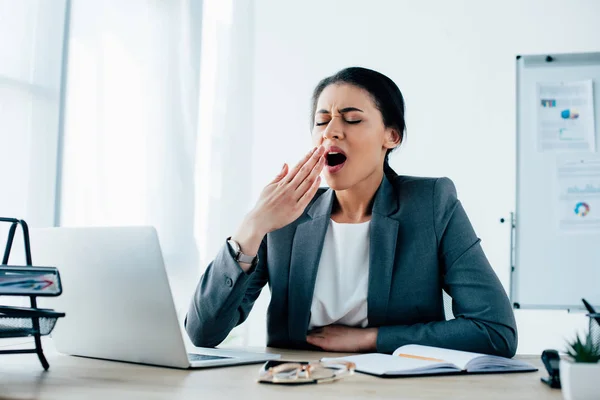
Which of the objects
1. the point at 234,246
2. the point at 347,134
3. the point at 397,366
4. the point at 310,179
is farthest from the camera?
the point at 347,134

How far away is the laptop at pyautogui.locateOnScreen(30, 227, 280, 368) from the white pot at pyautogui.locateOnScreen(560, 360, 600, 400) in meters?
0.56

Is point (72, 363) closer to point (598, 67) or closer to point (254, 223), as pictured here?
point (254, 223)

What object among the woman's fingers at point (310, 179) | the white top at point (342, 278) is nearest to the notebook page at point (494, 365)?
the white top at point (342, 278)

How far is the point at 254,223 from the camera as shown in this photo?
1440 mm

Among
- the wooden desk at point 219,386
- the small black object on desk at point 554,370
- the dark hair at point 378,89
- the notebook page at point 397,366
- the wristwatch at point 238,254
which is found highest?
the dark hair at point 378,89

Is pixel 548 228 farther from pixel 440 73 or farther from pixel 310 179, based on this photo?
pixel 310 179

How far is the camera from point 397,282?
1563 millimetres

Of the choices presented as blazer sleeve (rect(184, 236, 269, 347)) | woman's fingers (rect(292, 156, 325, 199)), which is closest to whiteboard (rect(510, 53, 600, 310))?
woman's fingers (rect(292, 156, 325, 199))

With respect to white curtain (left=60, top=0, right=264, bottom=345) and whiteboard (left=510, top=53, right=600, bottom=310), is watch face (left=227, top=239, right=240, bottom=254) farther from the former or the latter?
whiteboard (left=510, top=53, right=600, bottom=310)

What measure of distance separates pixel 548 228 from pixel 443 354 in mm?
1832

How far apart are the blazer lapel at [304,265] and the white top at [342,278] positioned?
0.04 metres

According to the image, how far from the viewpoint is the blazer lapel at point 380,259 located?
60.5 inches

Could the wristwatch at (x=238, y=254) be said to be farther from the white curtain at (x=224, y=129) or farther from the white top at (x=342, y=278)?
the white curtain at (x=224, y=129)

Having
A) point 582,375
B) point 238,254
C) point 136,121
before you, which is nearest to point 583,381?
point 582,375
